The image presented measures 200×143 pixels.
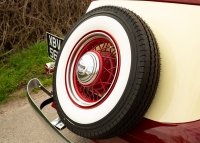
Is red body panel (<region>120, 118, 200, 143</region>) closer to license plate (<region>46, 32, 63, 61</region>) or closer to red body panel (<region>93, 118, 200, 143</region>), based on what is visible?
red body panel (<region>93, 118, 200, 143</region>)

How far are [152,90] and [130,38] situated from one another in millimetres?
335

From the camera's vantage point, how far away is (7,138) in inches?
104

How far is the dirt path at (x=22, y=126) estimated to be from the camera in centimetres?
259

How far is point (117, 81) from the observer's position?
5.47ft

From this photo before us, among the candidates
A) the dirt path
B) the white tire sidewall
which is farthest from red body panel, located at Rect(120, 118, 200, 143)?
the dirt path

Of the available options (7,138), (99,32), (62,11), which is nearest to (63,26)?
(62,11)

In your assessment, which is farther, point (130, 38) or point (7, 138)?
point (7, 138)

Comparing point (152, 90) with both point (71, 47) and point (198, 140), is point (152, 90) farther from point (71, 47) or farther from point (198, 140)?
point (71, 47)

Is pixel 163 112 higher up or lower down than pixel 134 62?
lower down

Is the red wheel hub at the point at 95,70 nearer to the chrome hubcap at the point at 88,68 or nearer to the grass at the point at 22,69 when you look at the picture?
the chrome hubcap at the point at 88,68

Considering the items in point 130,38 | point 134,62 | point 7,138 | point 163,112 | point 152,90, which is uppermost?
point 130,38

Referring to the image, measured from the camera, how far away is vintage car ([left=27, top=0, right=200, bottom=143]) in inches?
61.5

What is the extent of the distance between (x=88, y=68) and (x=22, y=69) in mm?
2141

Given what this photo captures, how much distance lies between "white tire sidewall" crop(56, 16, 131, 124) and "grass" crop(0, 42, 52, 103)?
4.64 ft
